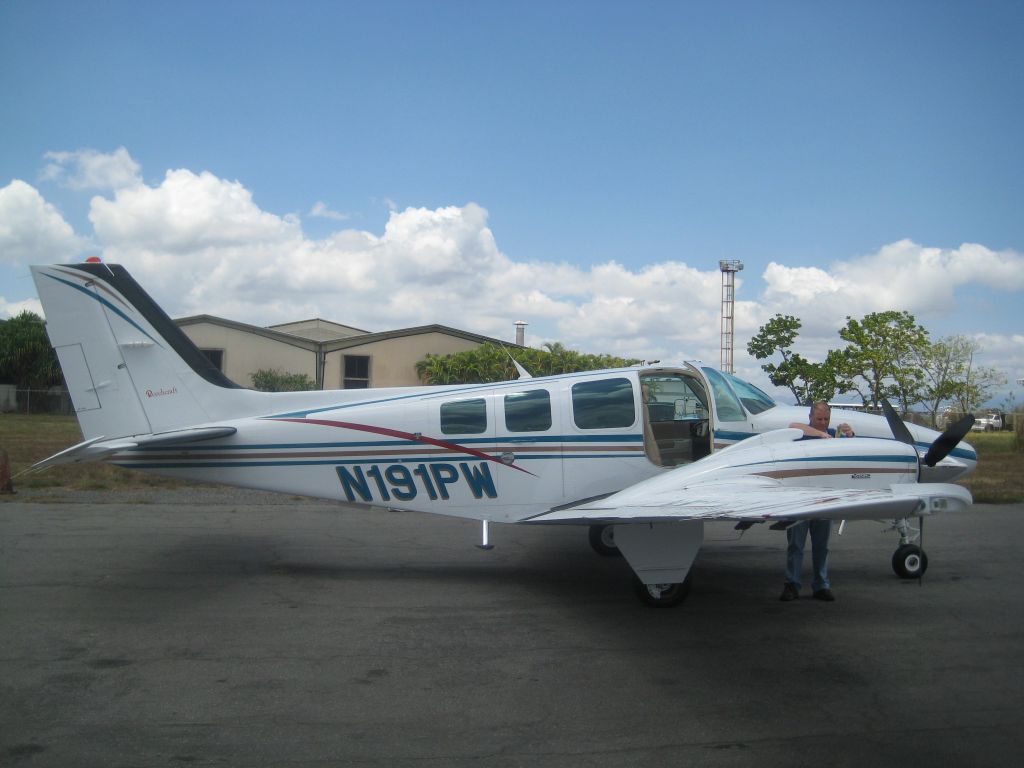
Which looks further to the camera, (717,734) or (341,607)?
(341,607)

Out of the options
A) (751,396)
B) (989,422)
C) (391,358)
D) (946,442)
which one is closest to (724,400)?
(751,396)

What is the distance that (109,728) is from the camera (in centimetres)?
446

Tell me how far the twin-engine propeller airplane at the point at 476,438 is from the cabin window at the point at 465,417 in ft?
0.05

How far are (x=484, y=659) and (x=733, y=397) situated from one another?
13.9ft

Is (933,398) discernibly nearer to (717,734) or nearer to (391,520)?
(391,520)

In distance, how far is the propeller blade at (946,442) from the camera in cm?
674

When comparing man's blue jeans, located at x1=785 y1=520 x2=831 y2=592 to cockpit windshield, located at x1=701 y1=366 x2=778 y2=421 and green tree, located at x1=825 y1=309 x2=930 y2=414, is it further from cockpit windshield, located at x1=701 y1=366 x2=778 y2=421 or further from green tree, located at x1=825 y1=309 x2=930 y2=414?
green tree, located at x1=825 y1=309 x2=930 y2=414

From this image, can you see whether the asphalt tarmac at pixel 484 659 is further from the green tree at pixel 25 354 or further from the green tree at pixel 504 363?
the green tree at pixel 25 354

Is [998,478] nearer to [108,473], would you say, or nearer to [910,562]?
[910,562]

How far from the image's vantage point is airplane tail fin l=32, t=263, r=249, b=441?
8.57 metres

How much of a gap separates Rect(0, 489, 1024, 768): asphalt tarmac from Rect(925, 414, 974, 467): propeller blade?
4.80 feet

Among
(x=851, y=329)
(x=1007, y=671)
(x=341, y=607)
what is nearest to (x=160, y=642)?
(x=341, y=607)

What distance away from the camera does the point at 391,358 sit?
36.6 m

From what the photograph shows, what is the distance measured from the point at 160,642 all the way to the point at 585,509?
3.78m
